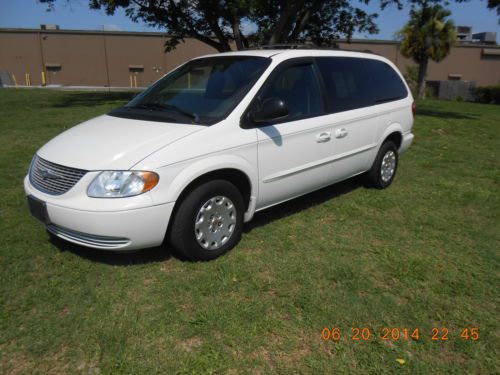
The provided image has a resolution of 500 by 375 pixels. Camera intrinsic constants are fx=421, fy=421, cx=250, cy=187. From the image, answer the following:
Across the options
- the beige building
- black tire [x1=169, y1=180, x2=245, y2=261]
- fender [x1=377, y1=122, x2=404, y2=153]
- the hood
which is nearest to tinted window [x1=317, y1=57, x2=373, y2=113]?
fender [x1=377, y1=122, x2=404, y2=153]

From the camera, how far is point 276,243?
400cm

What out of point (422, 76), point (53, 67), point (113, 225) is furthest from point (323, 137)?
point (53, 67)

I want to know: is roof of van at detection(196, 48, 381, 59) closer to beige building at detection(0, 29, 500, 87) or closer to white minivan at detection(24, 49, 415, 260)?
white minivan at detection(24, 49, 415, 260)

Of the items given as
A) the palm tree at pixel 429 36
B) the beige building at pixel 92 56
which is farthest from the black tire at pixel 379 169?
the beige building at pixel 92 56

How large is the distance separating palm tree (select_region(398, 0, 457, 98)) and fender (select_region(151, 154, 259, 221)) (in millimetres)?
25784

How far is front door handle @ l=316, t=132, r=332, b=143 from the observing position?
428 centimetres

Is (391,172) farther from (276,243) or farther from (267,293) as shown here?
(267,293)

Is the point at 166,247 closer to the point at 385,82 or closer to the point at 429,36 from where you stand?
the point at 385,82

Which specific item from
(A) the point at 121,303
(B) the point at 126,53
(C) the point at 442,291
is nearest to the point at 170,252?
(A) the point at 121,303

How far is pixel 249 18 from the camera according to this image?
1728 cm

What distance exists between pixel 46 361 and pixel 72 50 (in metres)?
37.1

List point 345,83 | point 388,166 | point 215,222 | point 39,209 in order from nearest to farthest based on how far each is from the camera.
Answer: point 39,209
point 215,222
point 345,83
point 388,166

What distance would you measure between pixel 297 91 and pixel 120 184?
2.04 metres

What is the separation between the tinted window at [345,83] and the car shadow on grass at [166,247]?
1.22 metres
